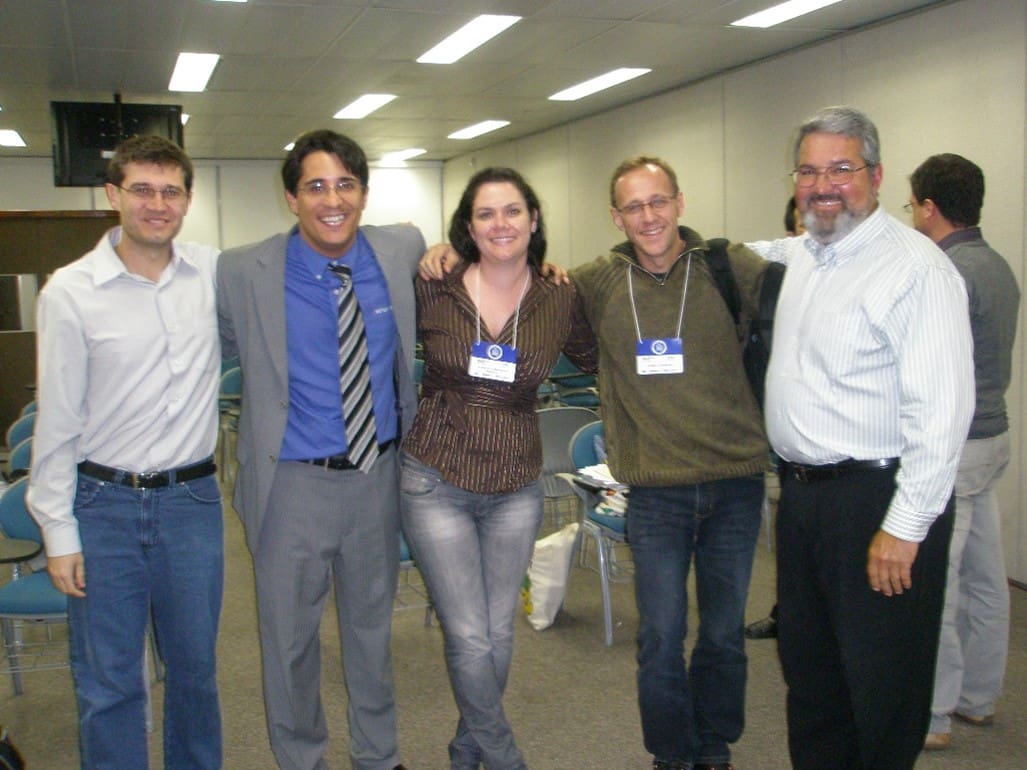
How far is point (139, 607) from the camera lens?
2299mm

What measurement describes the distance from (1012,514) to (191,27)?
5.82 m

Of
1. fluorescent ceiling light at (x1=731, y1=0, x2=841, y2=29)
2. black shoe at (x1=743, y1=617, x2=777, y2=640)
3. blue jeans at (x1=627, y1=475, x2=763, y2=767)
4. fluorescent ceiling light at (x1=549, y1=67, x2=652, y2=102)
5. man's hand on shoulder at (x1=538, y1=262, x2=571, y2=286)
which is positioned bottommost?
black shoe at (x1=743, y1=617, x2=777, y2=640)

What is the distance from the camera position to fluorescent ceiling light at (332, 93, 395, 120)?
29.3 feet

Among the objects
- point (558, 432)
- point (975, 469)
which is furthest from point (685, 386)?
point (558, 432)

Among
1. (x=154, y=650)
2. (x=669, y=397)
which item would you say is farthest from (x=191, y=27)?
(x=669, y=397)

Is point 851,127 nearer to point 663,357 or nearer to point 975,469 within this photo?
point 663,357

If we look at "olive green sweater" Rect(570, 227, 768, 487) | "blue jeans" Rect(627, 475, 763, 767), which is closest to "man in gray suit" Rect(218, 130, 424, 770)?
"olive green sweater" Rect(570, 227, 768, 487)

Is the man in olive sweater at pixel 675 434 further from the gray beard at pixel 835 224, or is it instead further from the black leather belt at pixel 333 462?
the black leather belt at pixel 333 462

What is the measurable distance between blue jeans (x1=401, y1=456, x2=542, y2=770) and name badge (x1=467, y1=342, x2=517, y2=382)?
291 mm

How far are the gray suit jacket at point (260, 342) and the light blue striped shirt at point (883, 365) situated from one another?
0.99m

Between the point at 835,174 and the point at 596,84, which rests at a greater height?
the point at 596,84

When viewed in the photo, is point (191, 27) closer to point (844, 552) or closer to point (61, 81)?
point (61, 81)

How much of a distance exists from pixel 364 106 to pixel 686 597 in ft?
26.0

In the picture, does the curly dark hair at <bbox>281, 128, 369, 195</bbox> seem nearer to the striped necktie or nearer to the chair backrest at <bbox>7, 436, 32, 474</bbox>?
the striped necktie
